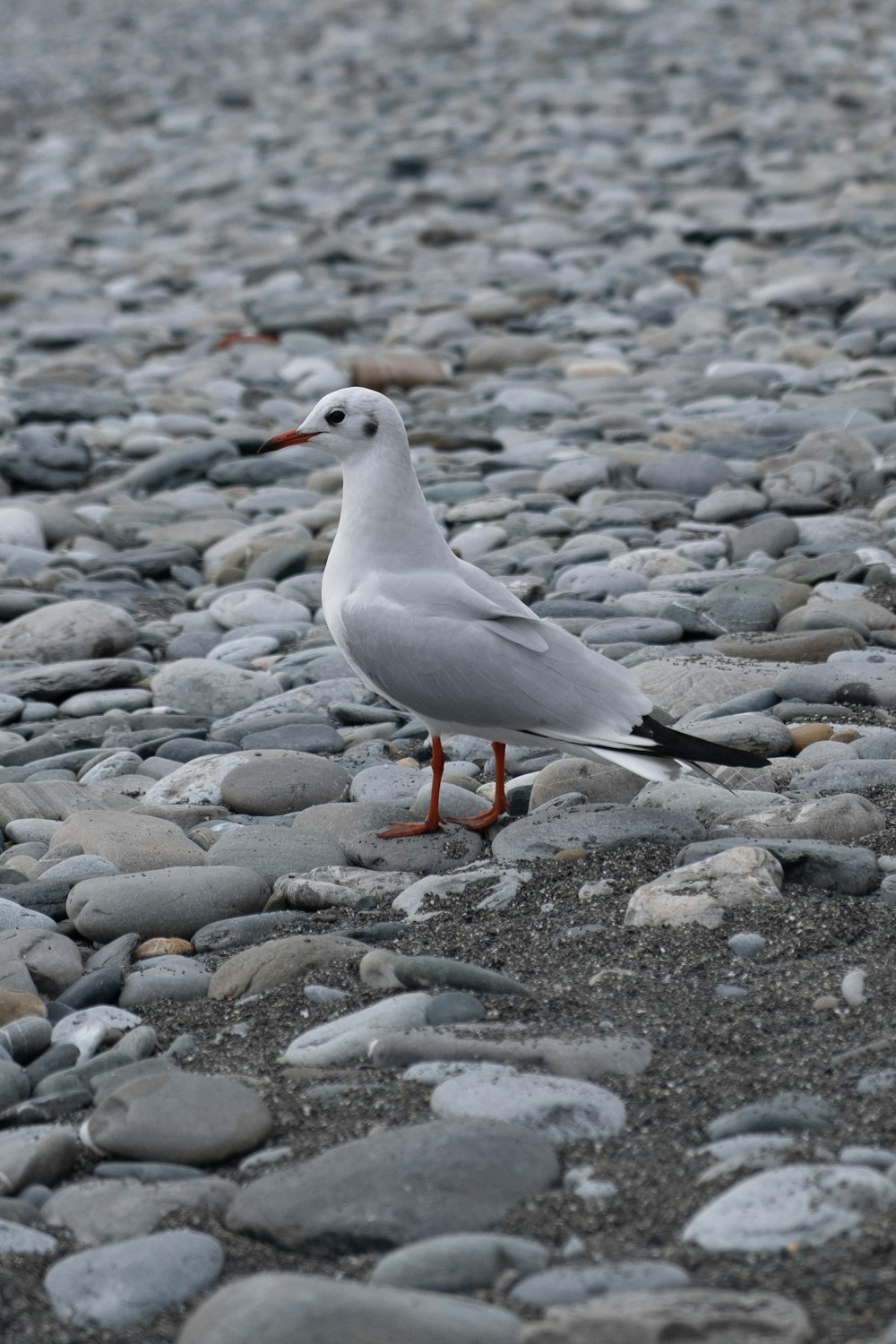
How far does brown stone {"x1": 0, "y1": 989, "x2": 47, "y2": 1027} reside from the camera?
11.1 feet

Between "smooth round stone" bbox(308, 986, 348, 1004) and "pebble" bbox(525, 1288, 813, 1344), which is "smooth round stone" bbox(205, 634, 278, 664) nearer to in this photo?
"smooth round stone" bbox(308, 986, 348, 1004)

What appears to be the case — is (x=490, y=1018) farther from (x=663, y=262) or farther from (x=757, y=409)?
(x=663, y=262)

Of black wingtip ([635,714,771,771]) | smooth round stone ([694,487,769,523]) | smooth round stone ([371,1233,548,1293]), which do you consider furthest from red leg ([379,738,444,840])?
smooth round stone ([694,487,769,523])

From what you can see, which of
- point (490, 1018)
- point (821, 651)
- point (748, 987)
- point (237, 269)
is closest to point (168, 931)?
point (490, 1018)

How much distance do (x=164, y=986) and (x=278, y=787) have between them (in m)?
1.03

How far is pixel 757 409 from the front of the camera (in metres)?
7.88

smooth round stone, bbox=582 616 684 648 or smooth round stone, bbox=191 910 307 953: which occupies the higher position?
smooth round stone, bbox=191 910 307 953

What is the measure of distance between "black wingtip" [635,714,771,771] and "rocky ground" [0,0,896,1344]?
18 cm

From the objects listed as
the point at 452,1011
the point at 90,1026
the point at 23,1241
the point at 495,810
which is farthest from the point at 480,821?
the point at 23,1241

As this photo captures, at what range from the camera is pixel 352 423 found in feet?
14.2

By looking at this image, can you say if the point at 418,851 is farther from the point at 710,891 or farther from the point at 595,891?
the point at 710,891

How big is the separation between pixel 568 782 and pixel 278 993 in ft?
3.73

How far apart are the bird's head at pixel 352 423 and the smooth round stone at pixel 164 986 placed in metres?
1.41

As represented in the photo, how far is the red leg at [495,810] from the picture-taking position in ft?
13.4
